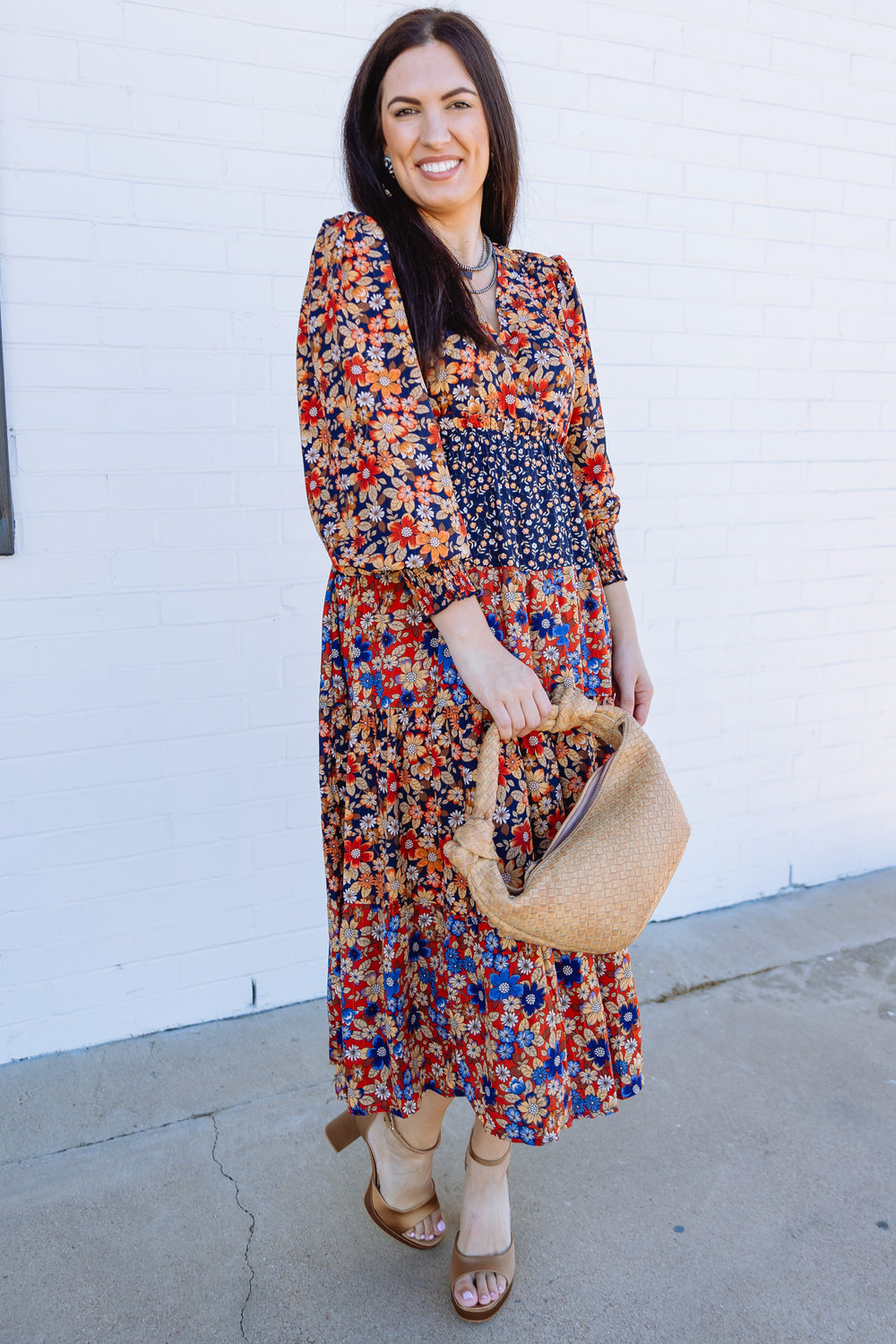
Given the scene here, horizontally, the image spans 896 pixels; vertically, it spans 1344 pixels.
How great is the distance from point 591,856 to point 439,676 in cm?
35

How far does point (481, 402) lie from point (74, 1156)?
1.68 metres

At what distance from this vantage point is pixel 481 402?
1453mm

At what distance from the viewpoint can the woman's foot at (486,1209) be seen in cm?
160

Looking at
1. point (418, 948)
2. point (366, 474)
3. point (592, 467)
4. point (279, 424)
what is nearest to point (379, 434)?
point (366, 474)

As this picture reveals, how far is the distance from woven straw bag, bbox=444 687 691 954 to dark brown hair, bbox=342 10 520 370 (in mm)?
575

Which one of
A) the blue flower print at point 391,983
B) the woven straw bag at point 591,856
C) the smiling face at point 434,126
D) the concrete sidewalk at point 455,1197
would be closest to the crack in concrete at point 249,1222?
the concrete sidewalk at point 455,1197

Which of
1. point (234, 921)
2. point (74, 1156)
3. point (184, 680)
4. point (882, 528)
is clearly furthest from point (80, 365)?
point (882, 528)

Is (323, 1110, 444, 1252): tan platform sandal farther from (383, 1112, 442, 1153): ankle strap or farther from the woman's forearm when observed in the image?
the woman's forearm

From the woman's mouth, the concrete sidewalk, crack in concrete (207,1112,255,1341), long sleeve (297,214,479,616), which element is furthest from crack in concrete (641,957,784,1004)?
the woman's mouth

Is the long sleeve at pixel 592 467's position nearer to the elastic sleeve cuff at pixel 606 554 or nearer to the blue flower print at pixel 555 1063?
the elastic sleeve cuff at pixel 606 554

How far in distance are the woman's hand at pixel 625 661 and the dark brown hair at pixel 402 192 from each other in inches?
20.6

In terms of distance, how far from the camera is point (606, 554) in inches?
69.6

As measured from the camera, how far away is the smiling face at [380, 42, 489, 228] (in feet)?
4.70

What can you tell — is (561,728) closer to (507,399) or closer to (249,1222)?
(507,399)
